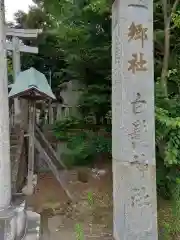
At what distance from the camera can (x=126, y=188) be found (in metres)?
3.52

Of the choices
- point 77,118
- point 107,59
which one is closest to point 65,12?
point 107,59

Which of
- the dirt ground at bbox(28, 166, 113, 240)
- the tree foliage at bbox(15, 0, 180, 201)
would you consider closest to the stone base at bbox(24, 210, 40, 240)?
the dirt ground at bbox(28, 166, 113, 240)

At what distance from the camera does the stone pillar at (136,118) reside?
350cm

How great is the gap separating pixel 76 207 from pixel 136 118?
359 cm

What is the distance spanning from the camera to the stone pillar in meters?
3.50

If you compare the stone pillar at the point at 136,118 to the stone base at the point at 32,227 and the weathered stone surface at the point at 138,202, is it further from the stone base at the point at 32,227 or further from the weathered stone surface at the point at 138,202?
the stone base at the point at 32,227

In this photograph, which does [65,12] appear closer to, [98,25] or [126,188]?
[98,25]

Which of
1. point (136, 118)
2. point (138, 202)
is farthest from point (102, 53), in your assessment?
point (138, 202)

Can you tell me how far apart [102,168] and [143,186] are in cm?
552

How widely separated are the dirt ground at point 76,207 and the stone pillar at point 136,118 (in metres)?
1.08

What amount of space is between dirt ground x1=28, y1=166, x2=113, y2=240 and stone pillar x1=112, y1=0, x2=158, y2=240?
1.08 metres

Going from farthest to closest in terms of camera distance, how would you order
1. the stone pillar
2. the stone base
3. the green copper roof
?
the green copper roof
the stone base
the stone pillar

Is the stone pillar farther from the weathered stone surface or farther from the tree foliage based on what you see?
the tree foliage

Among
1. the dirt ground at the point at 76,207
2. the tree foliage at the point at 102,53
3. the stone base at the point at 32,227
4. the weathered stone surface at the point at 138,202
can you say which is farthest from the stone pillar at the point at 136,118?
the stone base at the point at 32,227
